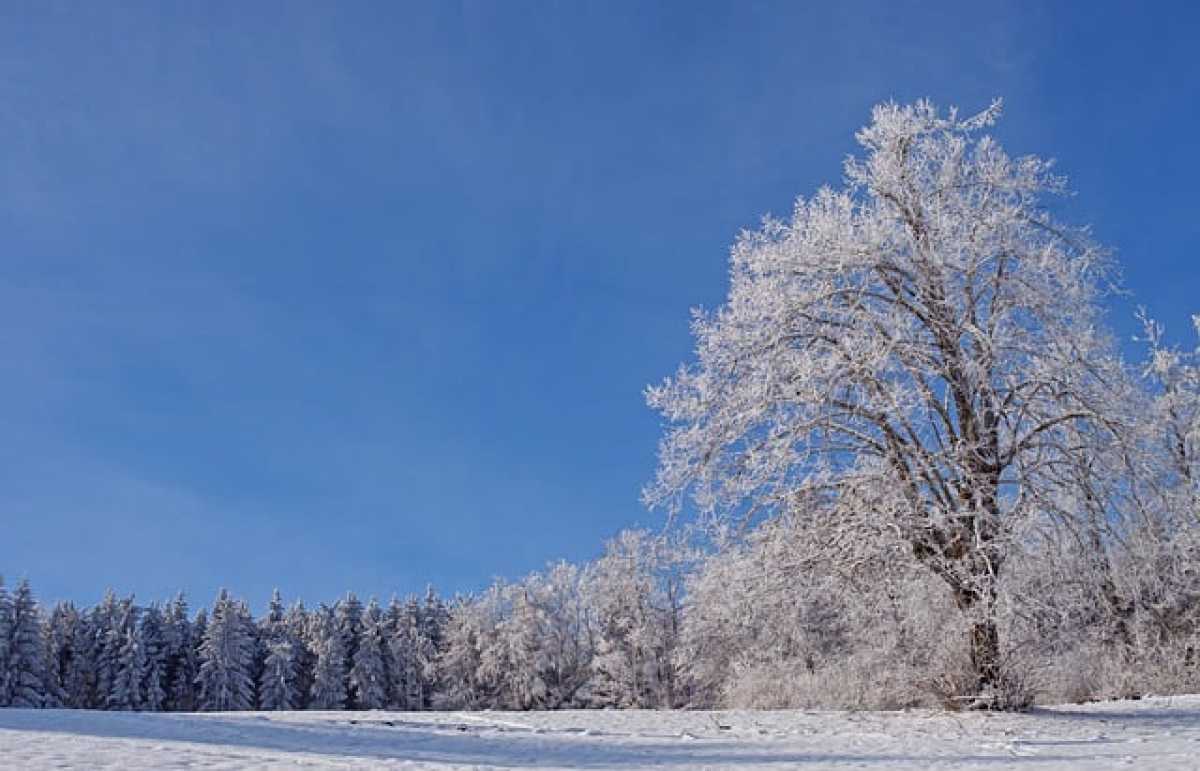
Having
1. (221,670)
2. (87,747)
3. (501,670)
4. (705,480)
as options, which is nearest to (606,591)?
(501,670)

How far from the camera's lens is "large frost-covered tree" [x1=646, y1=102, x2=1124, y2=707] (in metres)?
15.8

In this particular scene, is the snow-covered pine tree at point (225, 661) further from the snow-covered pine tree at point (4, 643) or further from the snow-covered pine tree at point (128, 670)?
the snow-covered pine tree at point (4, 643)

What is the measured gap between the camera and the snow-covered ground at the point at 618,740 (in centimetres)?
1054

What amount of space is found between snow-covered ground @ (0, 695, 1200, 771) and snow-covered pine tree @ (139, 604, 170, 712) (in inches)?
2518

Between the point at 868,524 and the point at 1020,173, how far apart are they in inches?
276

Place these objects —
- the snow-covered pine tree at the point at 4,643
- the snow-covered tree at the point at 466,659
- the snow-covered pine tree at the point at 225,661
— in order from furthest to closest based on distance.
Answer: the snow-covered tree at the point at 466,659
the snow-covered pine tree at the point at 225,661
the snow-covered pine tree at the point at 4,643

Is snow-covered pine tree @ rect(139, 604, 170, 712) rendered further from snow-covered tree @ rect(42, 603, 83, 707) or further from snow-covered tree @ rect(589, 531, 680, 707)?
snow-covered tree @ rect(589, 531, 680, 707)

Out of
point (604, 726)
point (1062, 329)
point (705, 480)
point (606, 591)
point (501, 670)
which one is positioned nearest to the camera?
point (604, 726)

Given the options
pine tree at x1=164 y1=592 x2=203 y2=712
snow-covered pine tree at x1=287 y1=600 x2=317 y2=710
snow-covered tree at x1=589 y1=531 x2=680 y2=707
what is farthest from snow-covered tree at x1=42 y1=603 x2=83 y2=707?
snow-covered tree at x1=589 y1=531 x2=680 y2=707

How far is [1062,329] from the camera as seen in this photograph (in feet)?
52.9

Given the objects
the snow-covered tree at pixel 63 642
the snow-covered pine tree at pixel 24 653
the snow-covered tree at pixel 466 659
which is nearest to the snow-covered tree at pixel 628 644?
the snow-covered tree at pixel 466 659

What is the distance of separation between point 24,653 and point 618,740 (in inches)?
2480

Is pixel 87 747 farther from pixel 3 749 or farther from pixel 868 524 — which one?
pixel 868 524

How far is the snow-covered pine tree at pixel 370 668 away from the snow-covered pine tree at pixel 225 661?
834 centimetres
